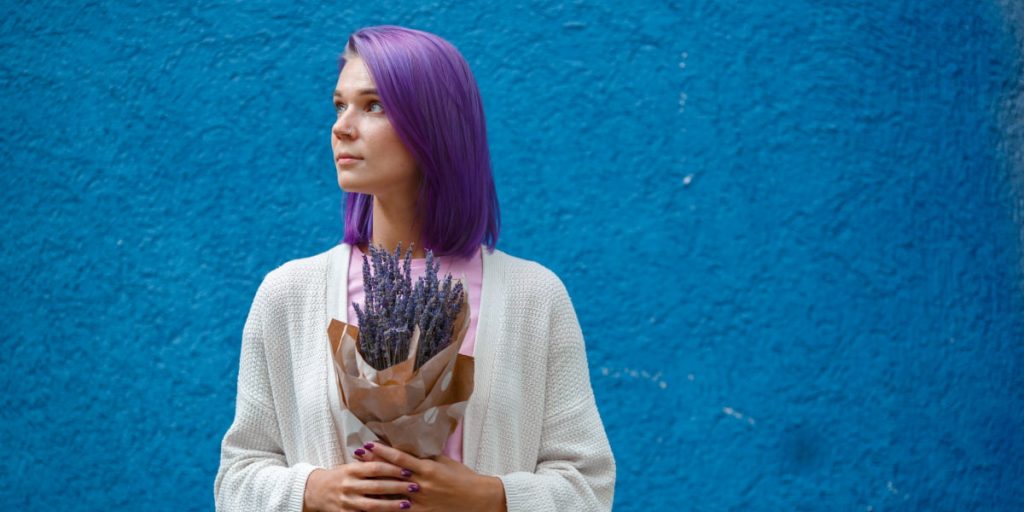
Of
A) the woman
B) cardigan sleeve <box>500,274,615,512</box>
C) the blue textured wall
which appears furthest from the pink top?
the blue textured wall

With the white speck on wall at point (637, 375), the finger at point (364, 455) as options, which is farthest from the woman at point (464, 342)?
the white speck on wall at point (637, 375)

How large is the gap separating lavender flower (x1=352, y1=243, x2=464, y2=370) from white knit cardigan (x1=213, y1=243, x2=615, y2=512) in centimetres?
25

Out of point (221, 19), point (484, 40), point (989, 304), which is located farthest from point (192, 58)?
point (989, 304)

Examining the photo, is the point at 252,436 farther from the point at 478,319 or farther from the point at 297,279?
the point at 478,319

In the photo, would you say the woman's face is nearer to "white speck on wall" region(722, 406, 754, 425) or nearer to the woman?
the woman

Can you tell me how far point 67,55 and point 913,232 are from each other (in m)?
2.47

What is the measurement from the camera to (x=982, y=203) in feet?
11.5

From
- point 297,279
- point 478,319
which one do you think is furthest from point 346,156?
point 478,319

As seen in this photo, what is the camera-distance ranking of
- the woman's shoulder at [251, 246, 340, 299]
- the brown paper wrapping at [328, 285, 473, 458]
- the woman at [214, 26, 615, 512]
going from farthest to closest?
the woman's shoulder at [251, 246, 340, 299] → the woman at [214, 26, 615, 512] → the brown paper wrapping at [328, 285, 473, 458]

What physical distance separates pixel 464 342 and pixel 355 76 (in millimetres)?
513

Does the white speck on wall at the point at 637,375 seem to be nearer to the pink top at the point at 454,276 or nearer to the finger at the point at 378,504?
the pink top at the point at 454,276

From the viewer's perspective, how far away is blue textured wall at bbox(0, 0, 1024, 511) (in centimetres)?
342

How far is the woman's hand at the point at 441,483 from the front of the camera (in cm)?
198

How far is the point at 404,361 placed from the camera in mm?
1894
